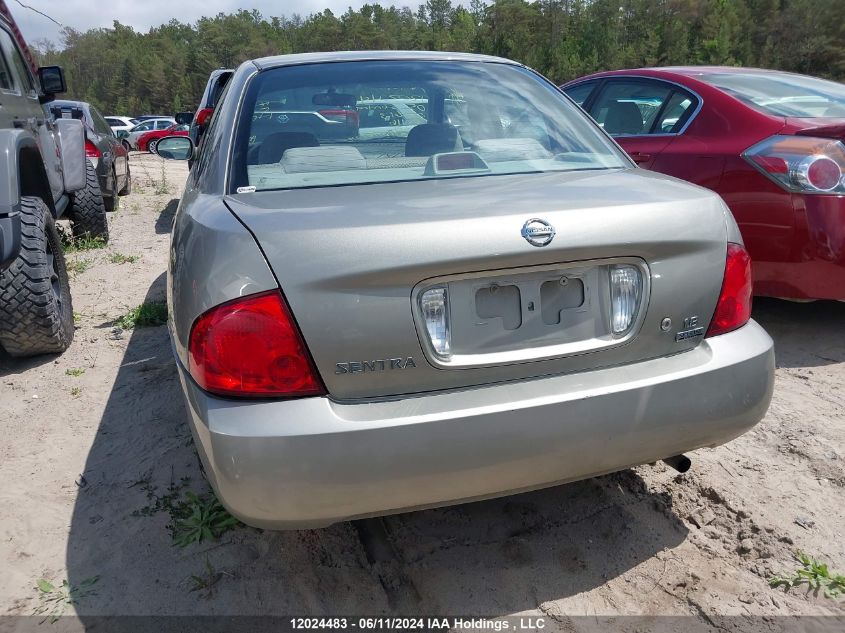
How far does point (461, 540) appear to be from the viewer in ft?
7.71

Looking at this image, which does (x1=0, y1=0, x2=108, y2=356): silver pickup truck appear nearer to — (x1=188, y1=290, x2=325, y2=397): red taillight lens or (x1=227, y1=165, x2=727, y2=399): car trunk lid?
(x1=188, y1=290, x2=325, y2=397): red taillight lens

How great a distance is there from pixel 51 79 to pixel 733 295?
205 inches

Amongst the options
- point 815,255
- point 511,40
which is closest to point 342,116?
point 815,255

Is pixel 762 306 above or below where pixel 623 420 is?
below

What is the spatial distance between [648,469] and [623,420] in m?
1.00

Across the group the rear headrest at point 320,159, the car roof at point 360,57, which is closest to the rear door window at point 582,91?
the car roof at point 360,57

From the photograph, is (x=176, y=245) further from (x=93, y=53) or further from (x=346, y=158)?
(x=93, y=53)

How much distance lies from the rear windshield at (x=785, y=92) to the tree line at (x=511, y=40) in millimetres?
42295

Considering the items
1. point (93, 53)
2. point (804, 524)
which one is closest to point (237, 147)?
point (804, 524)

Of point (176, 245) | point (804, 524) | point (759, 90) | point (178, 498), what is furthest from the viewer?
point (759, 90)

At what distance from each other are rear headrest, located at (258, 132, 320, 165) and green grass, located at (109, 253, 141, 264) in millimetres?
4505

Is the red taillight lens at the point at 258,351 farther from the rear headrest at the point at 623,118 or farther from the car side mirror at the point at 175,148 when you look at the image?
the rear headrest at the point at 623,118

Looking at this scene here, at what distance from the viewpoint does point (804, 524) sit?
92.7 inches

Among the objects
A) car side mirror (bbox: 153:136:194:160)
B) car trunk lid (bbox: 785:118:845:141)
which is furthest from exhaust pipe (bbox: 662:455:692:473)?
car side mirror (bbox: 153:136:194:160)
